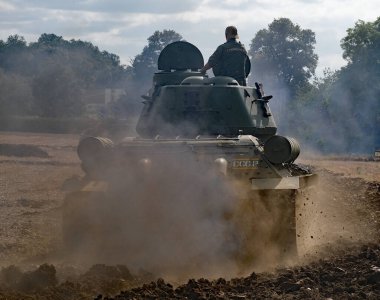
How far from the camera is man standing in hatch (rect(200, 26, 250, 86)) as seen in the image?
12.9 meters

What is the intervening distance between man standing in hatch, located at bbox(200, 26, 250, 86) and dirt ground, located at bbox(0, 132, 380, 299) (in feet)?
7.08

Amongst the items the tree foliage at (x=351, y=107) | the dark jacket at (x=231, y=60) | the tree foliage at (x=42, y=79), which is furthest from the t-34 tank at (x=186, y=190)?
the tree foliage at (x=42, y=79)

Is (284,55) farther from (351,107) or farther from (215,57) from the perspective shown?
(215,57)

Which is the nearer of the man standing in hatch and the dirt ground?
the dirt ground

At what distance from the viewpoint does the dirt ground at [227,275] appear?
24.2ft

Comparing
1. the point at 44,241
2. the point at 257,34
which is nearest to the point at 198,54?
the point at 44,241

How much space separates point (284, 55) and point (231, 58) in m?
51.4

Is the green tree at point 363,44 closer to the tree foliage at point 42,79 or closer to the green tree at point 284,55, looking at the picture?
the green tree at point 284,55

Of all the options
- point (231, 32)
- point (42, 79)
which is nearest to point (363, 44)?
point (42, 79)

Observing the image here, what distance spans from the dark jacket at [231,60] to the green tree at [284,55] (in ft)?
153

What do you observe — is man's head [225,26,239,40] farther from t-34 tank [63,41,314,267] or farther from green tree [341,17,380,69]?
green tree [341,17,380,69]

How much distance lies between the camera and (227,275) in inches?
357

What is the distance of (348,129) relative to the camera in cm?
4306

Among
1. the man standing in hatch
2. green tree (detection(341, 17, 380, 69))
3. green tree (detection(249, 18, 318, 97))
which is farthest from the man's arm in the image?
green tree (detection(249, 18, 318, 97))
